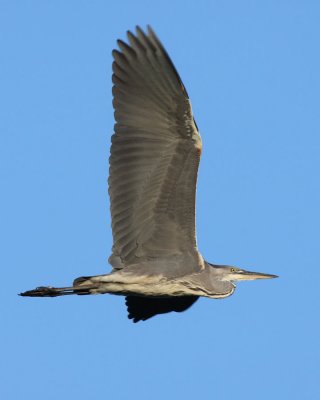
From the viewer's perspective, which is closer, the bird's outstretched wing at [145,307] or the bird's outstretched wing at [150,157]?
the bird's outstretched wing at [150,157]

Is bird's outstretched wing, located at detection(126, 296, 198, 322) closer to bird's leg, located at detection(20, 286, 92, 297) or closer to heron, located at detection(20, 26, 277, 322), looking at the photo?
heron, located at detection(20, 26, 277, 322)

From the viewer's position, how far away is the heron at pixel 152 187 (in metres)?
10.9

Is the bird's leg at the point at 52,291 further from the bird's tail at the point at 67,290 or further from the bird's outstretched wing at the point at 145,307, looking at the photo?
the bird's outstretched wing at the point at 145,307

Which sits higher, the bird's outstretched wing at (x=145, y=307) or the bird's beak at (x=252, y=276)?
the bird's beak at (x=252, y=276)

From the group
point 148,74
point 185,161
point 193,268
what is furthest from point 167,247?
point 148,74

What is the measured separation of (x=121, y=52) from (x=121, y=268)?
2.55m

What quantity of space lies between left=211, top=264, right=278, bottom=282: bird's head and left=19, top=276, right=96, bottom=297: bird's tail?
172 centimetres

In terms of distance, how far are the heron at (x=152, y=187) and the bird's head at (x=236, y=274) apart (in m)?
0.03

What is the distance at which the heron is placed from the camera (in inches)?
428

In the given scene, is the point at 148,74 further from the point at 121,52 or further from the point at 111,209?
the point at 111,209

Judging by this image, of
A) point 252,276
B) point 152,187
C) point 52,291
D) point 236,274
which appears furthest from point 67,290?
point 252,276

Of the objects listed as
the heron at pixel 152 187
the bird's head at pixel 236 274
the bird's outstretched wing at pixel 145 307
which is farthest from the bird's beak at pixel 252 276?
the bird's outstretched wing at pixel 145 307

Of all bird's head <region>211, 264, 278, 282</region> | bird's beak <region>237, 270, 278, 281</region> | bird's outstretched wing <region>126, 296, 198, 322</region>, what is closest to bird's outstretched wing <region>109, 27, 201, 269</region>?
bird's head <region>211, 264, 278, 282</region>

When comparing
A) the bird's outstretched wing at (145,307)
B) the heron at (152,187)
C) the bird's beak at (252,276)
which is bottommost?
the bird's outstretched wing at (145,307)
